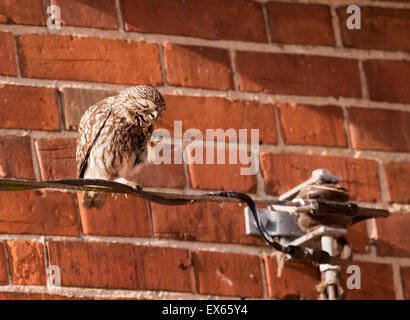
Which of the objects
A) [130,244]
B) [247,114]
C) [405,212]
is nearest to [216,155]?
[247,114]

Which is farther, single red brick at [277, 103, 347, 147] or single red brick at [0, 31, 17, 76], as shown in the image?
single red brick at [277, 103, 347, 147]

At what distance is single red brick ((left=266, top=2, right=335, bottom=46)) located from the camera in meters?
2.17

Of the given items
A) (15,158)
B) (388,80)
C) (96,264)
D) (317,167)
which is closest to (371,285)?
(317,167)

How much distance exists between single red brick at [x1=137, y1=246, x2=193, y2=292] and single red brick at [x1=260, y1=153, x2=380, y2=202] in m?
0.29

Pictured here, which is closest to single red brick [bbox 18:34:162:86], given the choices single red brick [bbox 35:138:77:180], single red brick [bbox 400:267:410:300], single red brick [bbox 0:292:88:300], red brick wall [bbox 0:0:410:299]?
red brick wall [bbox 0:0:410:299]

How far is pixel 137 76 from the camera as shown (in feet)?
6.70

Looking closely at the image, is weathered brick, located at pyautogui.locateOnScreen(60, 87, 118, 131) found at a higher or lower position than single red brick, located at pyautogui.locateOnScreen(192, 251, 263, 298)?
higher

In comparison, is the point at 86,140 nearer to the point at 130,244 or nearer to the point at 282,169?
the point at 130,244

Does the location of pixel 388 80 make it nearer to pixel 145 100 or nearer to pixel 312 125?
Result: pixel 312 125

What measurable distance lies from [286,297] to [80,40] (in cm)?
76

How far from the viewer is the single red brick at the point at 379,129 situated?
2135 millimetres

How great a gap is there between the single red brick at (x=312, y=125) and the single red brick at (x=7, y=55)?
2.08ft

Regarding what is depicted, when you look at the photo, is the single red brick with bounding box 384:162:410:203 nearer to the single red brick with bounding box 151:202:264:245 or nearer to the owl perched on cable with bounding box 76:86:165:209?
the single red brick with bounding box 151:202:264:245

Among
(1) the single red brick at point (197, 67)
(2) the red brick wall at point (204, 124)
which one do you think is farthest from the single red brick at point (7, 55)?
(1) the single red brick at point (197, 67)
